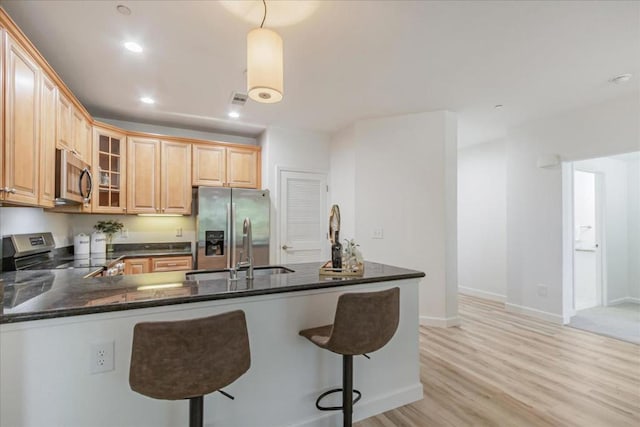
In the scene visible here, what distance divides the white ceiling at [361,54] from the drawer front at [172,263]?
6.07 ft

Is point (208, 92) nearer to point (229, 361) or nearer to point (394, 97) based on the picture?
point (394, 97)

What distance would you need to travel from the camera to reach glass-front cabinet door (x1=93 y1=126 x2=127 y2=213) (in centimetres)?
360

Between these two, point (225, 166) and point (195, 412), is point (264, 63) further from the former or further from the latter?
point (225, 166)

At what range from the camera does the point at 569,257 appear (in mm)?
3752

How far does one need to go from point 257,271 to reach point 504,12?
2.44 metres

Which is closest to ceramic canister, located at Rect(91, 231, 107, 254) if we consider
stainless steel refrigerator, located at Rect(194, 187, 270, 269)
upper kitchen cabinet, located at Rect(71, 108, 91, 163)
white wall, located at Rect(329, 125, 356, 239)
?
upper kitchen cabinet, located at Rect(71, 108, 91, 163)

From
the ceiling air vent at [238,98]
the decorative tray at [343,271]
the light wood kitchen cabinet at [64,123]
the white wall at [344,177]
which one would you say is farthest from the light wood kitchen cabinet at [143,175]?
the decorative tray at [343,271]

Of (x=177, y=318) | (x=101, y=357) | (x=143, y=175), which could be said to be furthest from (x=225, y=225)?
(x=101, y=357)

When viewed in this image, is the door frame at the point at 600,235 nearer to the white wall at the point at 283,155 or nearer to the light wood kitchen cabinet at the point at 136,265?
the white wall at the point at 283,155

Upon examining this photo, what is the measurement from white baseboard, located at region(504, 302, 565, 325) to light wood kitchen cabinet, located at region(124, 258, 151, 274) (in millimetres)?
4803

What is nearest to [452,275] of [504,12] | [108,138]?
[504,12]

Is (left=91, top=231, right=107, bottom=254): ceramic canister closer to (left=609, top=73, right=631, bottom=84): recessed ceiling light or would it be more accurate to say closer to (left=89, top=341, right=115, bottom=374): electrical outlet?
(left=89, top=341, right=115, bottom=374): electrical outlet

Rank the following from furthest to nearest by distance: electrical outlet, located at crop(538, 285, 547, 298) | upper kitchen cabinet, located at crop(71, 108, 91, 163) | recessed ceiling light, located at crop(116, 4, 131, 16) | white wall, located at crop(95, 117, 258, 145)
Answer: white wall, located at crop(95, 117, 258, 145), electrical outlet, located at crop(538, 285, 547, 298), upper kitchen cabinet, located at crop(71, 108, 91, 163), recessed ceiling light, located at crop(116, 4, 131, 16)

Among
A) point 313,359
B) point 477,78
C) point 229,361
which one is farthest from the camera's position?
point 477,78
